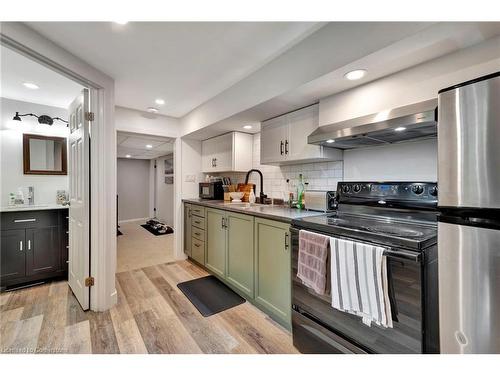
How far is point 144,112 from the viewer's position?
320 cm

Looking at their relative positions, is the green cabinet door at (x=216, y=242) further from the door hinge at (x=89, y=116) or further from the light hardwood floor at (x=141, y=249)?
the door hinge at (x=89, y=116)

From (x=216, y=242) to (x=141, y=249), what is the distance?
6.52 ft

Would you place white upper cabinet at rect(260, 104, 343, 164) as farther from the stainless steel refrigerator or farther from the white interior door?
the white interior door

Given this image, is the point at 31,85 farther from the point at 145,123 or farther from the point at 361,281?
the point at 361,281

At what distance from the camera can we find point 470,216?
0.86m

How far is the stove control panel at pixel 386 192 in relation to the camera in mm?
1494

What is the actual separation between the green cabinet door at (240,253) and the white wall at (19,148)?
2559 millimetres

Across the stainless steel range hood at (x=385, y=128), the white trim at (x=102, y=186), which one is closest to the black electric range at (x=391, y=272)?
the stainless steel range hood at (x=385, y=128)

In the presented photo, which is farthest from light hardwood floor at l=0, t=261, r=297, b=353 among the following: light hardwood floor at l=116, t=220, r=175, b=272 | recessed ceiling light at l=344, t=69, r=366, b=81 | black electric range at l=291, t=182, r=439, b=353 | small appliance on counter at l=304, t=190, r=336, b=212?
recessed ceiling light at l=344, t=69, r=366, b=81

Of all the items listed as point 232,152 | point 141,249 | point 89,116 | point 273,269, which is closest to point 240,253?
point 273,269
